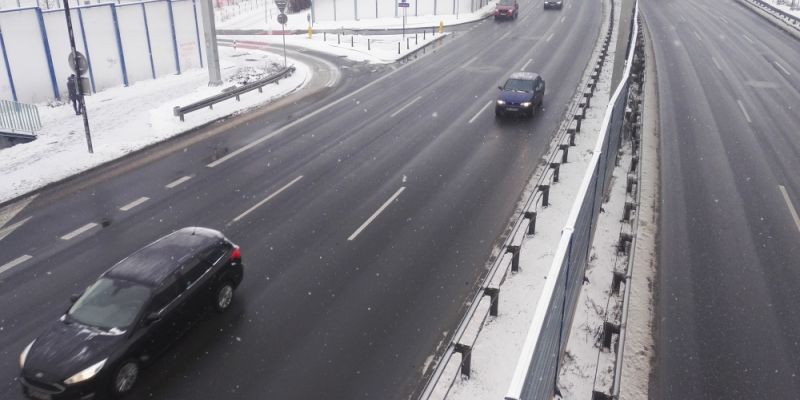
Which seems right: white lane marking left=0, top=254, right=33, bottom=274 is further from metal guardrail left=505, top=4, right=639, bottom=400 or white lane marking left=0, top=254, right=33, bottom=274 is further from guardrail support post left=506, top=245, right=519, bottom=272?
metal guardrail left=505, top=4, right=639, bottom=400

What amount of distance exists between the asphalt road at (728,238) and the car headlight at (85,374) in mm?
8313

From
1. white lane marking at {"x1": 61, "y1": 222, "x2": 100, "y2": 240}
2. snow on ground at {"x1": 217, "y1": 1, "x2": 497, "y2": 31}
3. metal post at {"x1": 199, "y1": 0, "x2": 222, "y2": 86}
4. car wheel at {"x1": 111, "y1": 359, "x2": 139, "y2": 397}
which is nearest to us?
car wheel at {"x1": 111, "y1": 359, "x2": 139, "y2": 397}

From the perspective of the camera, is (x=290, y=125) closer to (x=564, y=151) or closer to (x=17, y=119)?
(x=17, y=119)

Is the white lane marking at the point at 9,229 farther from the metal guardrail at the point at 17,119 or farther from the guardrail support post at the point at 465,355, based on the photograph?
the guardrail support post at the point at 465,355

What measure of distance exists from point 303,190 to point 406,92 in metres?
13.2

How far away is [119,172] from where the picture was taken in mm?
18609

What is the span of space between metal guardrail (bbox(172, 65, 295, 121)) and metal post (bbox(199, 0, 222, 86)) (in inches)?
90.7

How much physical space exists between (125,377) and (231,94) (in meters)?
19.2

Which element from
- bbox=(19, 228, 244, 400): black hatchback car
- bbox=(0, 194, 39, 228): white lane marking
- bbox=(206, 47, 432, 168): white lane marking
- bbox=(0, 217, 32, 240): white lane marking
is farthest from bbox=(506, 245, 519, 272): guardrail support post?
bbox=(0, 194, 39, 228): white lane marking

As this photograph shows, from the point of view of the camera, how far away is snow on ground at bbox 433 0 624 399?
8883 millimetres

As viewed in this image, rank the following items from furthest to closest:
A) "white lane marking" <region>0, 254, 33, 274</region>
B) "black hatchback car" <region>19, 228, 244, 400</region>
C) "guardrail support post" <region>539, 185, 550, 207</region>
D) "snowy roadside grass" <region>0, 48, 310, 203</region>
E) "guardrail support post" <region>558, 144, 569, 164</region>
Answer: "snowy roadside grass" <region>0, 48, 310, 203</region>, "guardrail support post" <region>558, 144, 569, 164</region>, "guardrail support post" <region>539, 185, 550, 207</region>, "white lane marking" <region>0, 254, 33, 274</region>, "black hatchback car" <region>19, 228, 244, 400</region>

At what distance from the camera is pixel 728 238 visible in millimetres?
13297

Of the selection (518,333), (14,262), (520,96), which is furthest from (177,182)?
(520,96)

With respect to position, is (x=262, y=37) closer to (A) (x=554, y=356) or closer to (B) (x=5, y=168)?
(B) (x=5, y=168)
